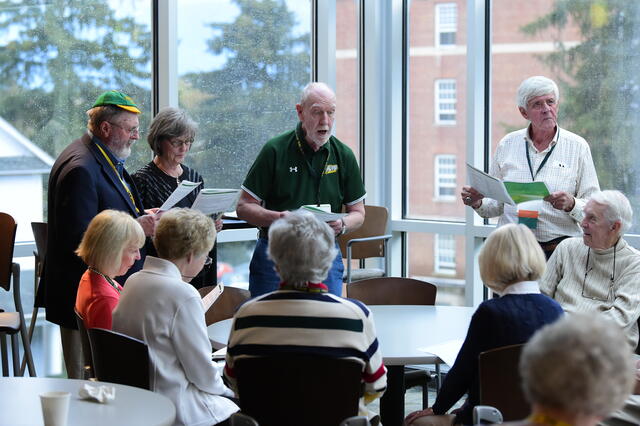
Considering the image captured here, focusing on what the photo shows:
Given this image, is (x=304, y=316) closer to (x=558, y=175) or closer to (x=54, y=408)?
(x=54, y=408)

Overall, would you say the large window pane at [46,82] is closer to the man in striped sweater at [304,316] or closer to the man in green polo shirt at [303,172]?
the man in green polo shirt at [303,172]

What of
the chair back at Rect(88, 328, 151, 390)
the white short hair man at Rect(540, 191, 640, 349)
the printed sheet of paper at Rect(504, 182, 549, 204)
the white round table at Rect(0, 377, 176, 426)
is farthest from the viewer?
the printed sheet of paper at Rect(504, 182, 549, 204)

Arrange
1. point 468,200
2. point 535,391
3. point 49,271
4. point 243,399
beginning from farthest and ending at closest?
point 468,200, point 49,271, point 243,399, point 535,391

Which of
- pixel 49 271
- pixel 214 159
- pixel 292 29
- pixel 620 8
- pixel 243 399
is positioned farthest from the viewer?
pixel 292 29

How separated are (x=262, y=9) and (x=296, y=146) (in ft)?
8.83

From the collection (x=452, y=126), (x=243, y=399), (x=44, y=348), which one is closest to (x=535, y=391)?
(x=243, y=399)

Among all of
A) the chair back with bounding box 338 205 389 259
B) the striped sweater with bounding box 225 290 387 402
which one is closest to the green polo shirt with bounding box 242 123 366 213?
the striped sweater with bounding box 225 290 387 402

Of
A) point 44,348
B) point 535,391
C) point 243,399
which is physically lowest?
point 44,348

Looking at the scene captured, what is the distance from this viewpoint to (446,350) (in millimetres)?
3176

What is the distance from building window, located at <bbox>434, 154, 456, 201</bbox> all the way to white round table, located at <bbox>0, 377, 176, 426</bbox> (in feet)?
15.5

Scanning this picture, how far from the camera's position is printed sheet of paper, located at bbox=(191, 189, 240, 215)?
4.02m

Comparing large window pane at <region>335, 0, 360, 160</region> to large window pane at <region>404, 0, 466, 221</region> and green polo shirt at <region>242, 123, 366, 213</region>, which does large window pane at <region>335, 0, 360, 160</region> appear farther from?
green polo shirt at <region>242, 123, 366, 213</region>

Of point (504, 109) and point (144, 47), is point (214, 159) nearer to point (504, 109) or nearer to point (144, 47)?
point (144, 47)

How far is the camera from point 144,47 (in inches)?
234
